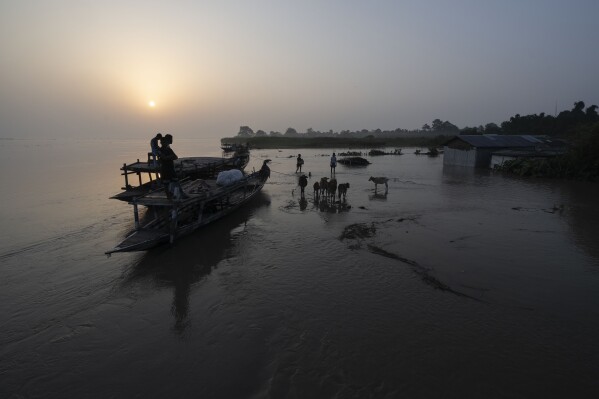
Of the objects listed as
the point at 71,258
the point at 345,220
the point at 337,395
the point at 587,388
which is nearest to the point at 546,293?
the point at 587,388

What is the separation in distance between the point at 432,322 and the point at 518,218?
423 inches

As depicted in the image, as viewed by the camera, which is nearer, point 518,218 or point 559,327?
point 559,327

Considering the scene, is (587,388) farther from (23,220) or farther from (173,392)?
(23,220)

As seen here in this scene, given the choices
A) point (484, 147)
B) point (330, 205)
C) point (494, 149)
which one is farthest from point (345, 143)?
point (330, 205)

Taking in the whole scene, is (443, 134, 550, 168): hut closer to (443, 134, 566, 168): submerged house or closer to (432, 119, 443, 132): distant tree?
(443, 134, 566, 168): submerged house

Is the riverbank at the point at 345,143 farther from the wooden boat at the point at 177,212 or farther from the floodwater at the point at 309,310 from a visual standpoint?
the floodwater at the point at 309,310

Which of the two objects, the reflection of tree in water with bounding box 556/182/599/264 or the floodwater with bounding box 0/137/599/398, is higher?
the reflection of tree in water with bounding box 556/182/599/264

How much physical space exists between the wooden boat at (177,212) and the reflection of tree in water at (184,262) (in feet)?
1.37

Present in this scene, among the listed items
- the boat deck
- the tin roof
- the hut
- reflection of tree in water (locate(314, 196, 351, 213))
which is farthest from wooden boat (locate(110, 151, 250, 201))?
the tin roof

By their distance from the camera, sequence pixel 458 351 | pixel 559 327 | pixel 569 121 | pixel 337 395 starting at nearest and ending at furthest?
pixel 337 395
pixel 458 351
pixel 559 327
pixel 569 121

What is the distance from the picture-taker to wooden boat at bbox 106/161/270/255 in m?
10.7

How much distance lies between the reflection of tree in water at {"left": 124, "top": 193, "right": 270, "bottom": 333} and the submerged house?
1187 inches

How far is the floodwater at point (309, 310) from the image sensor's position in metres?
5.39

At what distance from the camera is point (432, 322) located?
6.84 meters
